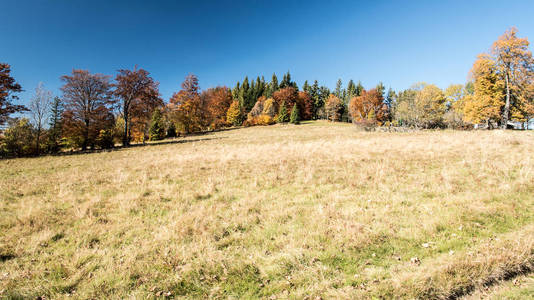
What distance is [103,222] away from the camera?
5719 millimetres

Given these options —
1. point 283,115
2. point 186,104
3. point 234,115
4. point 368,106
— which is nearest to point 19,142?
point 186,104

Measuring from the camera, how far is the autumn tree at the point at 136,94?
27.9m

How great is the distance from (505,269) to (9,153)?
138ft

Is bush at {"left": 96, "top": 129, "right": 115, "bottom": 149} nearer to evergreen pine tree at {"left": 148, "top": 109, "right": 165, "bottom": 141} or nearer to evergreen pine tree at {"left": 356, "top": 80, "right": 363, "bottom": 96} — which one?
evergreen pine tree at {"left": 148, "top": 109, "right": 165, "bottom": 141}

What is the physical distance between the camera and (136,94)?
94.8 feet

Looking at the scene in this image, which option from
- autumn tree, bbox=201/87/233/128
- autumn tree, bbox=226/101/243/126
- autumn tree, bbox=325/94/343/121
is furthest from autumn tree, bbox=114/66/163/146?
autumn tree, bbox=325/94/343/121

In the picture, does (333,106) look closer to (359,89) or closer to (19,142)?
(359,89)

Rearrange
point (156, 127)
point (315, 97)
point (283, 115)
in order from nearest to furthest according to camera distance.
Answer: point (156, 127) → point (283, 115) → point (315, 97)

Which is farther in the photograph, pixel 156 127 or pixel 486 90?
pixel 156 127

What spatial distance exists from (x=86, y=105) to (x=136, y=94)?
6.07m

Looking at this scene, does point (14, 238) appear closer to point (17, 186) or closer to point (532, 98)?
point (17, 186)

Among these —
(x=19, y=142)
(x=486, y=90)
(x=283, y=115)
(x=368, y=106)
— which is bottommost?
(x=19, y=142)

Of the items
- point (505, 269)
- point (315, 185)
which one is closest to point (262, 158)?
point (315, 185)

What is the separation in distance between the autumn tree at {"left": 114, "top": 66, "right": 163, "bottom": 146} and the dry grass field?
23.3 metres
